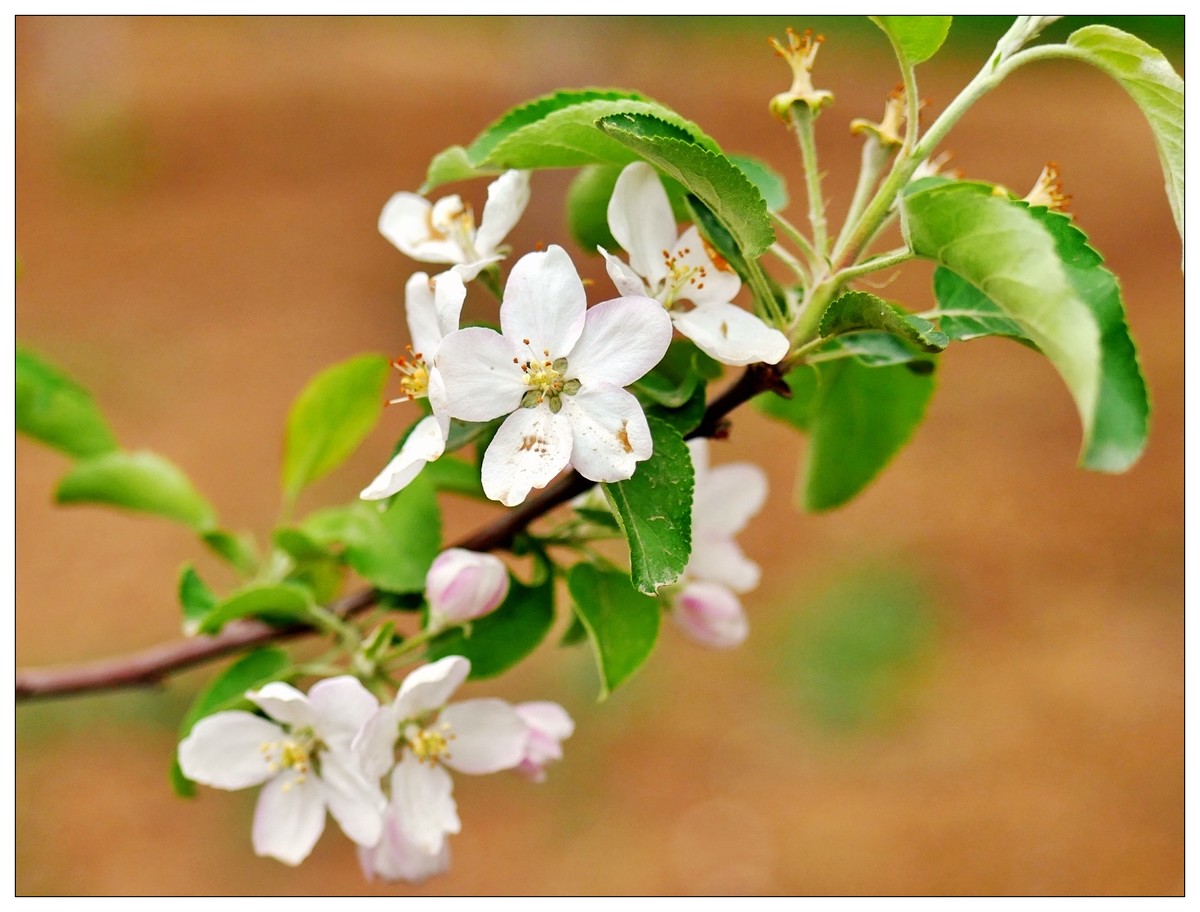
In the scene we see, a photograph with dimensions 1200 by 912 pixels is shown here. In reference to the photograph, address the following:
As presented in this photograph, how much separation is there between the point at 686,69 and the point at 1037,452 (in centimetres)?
413

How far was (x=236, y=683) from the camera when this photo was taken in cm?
97

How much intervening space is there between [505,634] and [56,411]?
2.10ft

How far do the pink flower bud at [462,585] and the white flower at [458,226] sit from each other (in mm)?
219

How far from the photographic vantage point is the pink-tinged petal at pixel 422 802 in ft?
2.97

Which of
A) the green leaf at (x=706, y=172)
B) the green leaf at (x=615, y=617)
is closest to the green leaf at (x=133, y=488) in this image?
the green leaf at (x=615, y=617)

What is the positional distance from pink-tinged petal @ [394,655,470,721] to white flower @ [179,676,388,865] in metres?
0.03

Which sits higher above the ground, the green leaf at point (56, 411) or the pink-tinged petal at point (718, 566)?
the green leaf at point (56, 411)

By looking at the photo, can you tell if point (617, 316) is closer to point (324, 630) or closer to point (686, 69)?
point (324, 630)

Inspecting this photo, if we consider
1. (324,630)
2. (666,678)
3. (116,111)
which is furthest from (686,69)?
(324,630)

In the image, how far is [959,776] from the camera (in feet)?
12.3

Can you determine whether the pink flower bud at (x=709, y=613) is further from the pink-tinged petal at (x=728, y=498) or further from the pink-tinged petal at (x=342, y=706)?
the pink-tinged petal at (x=342, y=706)

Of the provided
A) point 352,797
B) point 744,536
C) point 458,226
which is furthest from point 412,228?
point 744,536

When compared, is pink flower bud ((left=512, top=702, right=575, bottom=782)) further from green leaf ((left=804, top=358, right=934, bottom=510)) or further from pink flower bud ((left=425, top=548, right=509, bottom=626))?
green leaf ((left=804, top=358, right=934, bottom=510))

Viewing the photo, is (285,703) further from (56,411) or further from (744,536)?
(744,536)
